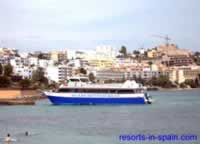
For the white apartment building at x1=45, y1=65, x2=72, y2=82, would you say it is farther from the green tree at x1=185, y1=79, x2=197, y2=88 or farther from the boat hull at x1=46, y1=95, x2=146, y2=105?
the boat hull at x1=46, y1=95, x2=146, y2=105

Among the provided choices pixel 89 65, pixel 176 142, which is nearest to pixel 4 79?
pixel 176 142

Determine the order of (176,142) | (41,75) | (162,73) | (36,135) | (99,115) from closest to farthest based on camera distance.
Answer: (176,142) < (36,135) < (99,115) < (41,75) < (162,73)

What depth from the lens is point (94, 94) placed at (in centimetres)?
5828

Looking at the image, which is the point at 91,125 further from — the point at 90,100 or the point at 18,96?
the point at 18,96

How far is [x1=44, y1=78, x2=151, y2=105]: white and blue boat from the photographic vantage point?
2269 inches

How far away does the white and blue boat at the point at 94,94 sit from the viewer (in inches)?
2269

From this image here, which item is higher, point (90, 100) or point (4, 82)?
point (4, 82)

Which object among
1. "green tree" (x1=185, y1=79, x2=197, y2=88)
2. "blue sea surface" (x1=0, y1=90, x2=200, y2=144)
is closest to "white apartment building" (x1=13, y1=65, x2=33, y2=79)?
"green tree" (x1=185, y1=79, x2=197, y2=88)

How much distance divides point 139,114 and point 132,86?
31.0ft

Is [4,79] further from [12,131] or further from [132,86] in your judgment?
[12,131]

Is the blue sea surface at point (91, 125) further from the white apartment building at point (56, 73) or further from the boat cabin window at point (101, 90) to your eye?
the white apartment building at point (56, 73)

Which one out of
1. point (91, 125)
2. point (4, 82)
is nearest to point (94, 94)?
point (91, 125)

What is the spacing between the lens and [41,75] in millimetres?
117312

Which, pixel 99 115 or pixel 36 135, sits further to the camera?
pixel 99 115
